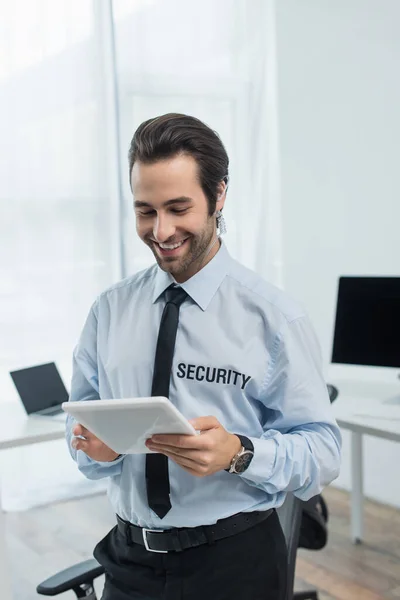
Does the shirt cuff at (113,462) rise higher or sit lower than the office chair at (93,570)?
higher

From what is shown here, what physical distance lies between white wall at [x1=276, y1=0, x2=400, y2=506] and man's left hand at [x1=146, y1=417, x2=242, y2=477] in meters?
2.60

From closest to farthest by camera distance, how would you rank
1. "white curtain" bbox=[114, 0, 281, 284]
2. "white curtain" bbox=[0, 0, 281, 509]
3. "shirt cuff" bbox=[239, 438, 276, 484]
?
"shirt cuff" bbox=[239, 438, 276, 484]
"white curtain" bbox=[0, 0, 281, 509]
"white curtain" bbox=[114, 0, 281, 284]

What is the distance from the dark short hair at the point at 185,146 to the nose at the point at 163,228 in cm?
10

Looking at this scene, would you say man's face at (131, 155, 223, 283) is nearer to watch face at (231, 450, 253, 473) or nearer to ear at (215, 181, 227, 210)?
ear at (215, 181, 227, 210)

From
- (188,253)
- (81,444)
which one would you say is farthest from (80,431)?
(188,253)

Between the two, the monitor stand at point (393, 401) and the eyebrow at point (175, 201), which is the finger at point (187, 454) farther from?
the monitor stand at point (393, 401)

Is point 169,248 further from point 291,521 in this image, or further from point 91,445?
point 291,521

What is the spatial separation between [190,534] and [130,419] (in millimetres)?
360

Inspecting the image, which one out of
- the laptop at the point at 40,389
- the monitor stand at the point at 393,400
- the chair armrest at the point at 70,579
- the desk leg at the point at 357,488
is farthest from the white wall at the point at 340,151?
the chair armrest at the point at 70,579

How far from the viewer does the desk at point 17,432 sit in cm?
237

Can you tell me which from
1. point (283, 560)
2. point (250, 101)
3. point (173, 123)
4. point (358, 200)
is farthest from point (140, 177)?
point (250, 101)

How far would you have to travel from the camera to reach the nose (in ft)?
4.22

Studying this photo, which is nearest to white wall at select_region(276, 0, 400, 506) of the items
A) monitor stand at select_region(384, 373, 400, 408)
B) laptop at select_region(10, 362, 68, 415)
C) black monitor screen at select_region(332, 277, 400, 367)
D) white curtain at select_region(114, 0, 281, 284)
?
white curtain at select_region(114, 0, 281, 284)

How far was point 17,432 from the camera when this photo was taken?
2.61 m
